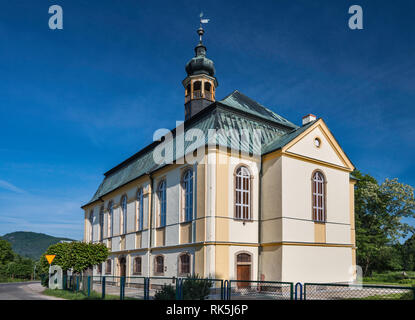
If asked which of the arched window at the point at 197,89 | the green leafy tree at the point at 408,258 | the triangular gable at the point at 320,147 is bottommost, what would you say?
the green leafy tree at the point at 408,258

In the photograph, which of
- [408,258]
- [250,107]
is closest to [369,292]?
[250,107]

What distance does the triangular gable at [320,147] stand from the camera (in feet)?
67.4

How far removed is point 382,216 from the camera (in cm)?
3697

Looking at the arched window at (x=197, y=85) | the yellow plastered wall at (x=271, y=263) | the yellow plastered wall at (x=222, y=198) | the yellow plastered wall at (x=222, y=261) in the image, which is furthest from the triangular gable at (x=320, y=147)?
the arched window at (x=197, y=85)

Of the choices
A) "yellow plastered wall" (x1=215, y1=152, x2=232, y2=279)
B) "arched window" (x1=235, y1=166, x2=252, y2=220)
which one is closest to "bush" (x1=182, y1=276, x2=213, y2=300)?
"yellow plastered wall" (x1=215, y1=152, x2=232, y2=279)

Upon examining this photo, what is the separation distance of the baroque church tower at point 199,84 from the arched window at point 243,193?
8.21 meters

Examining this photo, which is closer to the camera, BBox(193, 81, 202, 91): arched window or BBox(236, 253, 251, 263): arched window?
BBox(236, 253, 251, 263): arched window

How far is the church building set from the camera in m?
19.0

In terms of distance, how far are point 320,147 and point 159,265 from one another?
1184cm

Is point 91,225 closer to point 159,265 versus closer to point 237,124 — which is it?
point 159,265

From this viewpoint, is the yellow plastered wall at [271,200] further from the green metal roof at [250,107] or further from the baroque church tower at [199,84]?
the baroque church tower at [199,84]

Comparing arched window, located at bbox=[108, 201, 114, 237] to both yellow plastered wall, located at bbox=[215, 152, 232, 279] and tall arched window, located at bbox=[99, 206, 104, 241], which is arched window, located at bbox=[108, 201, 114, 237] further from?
yellow plastered wall, located at bbox=[215, 152, 232, 279]

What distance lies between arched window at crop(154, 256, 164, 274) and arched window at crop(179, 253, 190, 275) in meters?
2.50
